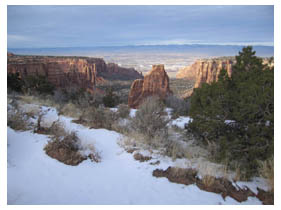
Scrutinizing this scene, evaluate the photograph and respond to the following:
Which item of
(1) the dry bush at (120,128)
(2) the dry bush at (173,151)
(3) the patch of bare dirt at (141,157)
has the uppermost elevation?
(1) the dry bush at (120,128)

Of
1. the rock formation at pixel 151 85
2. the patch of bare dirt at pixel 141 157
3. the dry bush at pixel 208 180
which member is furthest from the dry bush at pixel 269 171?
the rock formation at pixel 151 85

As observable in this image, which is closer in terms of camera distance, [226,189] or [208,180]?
[226,189]

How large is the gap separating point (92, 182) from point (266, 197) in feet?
11.3

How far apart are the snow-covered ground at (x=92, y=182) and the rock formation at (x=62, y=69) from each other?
43.9 meters

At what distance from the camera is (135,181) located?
4.36 meters

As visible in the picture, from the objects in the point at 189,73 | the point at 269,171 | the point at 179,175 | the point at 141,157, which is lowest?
the point at 179,175

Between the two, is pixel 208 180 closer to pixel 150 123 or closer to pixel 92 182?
pixel 92 182

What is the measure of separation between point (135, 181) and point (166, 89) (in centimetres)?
3899

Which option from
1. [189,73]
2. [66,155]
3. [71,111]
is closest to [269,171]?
[66,155]

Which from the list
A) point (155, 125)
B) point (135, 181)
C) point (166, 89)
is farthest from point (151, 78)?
point (135, 181)

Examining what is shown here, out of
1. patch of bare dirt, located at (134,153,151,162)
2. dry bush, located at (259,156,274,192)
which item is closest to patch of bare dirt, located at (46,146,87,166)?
patch of bare dirt, located at (134,153,151,162)

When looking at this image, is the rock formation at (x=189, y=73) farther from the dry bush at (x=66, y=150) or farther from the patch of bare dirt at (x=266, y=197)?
the patch of bare dirt at (x=266, y=197)

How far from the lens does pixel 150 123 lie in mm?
6840

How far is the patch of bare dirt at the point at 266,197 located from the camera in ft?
11.7
